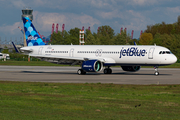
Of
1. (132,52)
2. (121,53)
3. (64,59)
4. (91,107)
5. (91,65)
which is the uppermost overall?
(132,52)

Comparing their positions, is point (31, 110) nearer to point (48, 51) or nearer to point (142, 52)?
point (142, 52)

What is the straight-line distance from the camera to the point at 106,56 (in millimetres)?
43594

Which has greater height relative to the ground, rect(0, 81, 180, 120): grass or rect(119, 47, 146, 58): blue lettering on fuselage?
rect(119, 47, 146, 58): blue lettering on fuselage

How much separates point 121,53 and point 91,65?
462cm

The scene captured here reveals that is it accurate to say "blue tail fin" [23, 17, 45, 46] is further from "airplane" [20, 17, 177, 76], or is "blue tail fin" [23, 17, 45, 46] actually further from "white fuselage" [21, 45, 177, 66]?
"white fuselage" [21, 45, 177, 66]

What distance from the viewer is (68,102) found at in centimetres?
1653

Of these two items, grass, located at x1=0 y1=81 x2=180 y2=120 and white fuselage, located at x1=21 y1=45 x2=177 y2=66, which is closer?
grass, located at x1=0 y1=81 x2=180 y2=120

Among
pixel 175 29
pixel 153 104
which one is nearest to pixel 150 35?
pixel 175 29

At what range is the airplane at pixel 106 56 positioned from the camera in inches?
1593

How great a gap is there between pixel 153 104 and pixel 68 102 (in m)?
4.47

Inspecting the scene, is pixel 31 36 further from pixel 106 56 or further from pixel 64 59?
pixel 106 56

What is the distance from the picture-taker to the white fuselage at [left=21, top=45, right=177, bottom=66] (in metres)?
40.3

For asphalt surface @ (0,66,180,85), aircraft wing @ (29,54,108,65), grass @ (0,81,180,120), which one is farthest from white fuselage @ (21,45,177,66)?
grass @ (0,81,180,120)

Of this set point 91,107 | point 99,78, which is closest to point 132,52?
point 99,78
